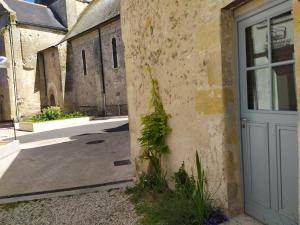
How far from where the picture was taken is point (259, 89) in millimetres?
2768

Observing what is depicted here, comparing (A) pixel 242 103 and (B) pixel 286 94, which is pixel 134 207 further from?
(B) pixel 286 94

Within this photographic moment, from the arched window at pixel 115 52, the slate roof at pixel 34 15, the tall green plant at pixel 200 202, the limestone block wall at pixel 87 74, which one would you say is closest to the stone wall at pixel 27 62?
the slate roof at pixel 34 15

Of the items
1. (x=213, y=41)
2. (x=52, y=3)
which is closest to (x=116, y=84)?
(x=52, y=3)

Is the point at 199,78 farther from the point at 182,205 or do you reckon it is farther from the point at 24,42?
the point at 24,42

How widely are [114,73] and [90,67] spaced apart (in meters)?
3.96

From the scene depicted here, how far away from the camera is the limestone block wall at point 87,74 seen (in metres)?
23.6

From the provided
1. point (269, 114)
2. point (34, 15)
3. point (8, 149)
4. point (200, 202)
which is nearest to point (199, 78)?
point (269, 114)

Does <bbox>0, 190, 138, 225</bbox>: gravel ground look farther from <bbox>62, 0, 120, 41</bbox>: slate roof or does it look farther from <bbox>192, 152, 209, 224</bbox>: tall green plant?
<bbox>62, 0, 120, 41</bbox>: slate roof

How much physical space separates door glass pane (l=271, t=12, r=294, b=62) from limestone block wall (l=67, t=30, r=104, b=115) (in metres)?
21.4

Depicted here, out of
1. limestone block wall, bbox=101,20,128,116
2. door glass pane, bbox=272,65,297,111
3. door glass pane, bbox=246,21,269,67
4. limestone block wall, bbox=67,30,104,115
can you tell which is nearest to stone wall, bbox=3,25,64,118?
limestone block wall, bbox=67,30,104,115

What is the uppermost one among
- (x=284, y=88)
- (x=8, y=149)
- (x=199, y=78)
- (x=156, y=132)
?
(x=199, y=78)

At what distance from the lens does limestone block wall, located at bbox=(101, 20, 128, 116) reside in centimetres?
Answer: 2091

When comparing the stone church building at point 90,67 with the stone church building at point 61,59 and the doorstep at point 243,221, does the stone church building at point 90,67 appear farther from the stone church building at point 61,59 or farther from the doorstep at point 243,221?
the doorstep at point 243,221

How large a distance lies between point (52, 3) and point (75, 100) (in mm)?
13312
